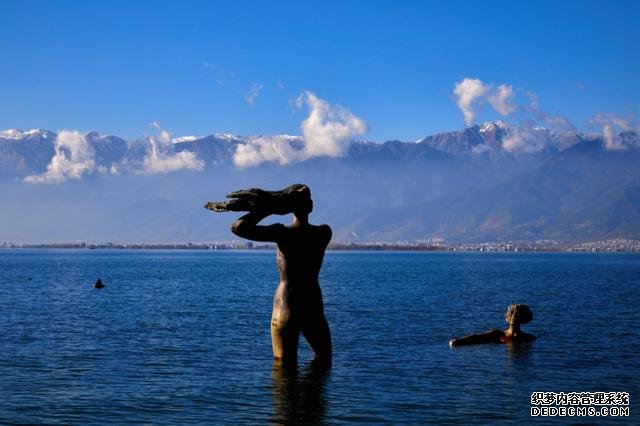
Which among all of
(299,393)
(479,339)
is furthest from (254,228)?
(479,339)

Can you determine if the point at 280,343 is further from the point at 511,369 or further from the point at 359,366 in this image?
the point at 511,369

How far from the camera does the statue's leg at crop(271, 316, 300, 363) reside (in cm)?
2486

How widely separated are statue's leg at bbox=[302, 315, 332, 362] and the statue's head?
3289 mm

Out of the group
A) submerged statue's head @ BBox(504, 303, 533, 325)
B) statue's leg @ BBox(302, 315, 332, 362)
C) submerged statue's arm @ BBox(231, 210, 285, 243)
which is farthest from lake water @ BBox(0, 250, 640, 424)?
submerged statue's arm @ BBox(231, 210, 285, 243)

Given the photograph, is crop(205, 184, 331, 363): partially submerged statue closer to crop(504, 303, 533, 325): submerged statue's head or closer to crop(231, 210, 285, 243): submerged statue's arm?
crop(231, 210, 285, 243): submerged statue's arm

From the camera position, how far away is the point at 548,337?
3775 cm

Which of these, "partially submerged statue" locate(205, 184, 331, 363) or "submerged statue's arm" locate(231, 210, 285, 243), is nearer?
"submerged statue's arm" locate(231, 210, 285, 243)

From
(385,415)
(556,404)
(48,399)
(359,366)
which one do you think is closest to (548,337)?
(359,366)

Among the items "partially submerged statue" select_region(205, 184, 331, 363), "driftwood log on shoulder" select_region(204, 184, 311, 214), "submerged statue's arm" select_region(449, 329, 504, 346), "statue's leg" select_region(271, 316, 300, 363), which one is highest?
"driftwood log on shoulder" select_region(204, 184, 311, 214)

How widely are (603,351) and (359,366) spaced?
35.0 feet

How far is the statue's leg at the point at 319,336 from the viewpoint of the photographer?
25147 millimetres

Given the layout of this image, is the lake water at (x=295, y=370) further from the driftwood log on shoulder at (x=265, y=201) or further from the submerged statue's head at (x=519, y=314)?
the driftwood log on shoulder at (x=265, y=201)

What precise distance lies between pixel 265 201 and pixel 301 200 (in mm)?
1176

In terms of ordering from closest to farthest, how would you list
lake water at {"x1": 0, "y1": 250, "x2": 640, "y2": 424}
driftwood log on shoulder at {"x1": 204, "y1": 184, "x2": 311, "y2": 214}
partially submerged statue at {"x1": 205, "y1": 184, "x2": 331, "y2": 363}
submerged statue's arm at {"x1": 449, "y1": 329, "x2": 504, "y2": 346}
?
lake water at {"x1": 0, "y1": 250, "x2": 640, "y2": 424} < driftwood log on shoulder at {"x1": 204, "y1": 184, "x2": 311, "y2": 214} < partially submerged statue at {"x1": 205, "y1": 184, "x2": 331, "y2": 363} < submerged statue's arm at {"x1": 449, "y1": 329, "x2": 504, "y2": 346}
